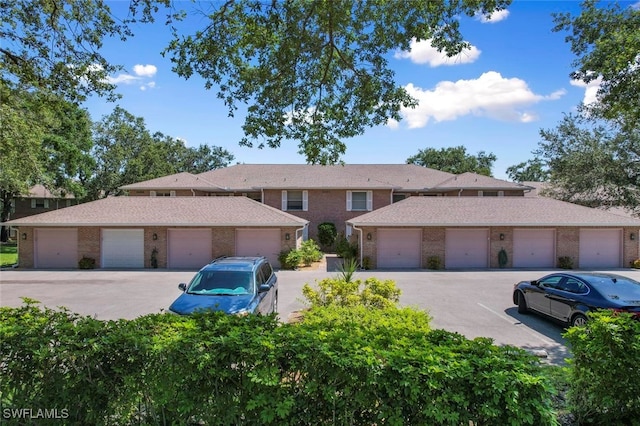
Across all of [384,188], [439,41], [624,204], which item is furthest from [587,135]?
[439,41]

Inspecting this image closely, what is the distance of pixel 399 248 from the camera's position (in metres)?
21.5

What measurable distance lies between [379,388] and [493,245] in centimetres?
2048

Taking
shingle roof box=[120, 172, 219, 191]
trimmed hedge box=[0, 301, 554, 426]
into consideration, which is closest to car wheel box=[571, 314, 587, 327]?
trimmed hedge box=[0, 301, 554, 426]

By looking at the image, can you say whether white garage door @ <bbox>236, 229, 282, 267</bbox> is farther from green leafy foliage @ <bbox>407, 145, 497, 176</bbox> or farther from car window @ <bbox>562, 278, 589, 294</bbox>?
green leafy foliage @ <bbox>407, 145, 497, 176</bbox>

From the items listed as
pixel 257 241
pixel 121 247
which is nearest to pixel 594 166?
pixel 257 241

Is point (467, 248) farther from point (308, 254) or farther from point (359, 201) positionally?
point (359, 201)

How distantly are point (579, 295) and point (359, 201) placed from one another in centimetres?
2003

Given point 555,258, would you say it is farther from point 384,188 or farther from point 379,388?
point 379,388

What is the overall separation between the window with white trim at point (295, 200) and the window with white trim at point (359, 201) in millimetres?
3322

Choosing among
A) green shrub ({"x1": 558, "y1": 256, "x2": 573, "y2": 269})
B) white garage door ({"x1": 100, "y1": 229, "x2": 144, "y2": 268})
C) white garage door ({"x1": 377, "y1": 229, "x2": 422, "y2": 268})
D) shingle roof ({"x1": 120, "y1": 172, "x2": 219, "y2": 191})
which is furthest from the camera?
shingle roof ({"x1": 120, "y1": 172, "x2": 219, "y2": 191})

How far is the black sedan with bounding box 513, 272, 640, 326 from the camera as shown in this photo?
27.9 feet

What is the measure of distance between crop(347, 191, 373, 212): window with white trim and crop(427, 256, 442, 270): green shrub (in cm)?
827

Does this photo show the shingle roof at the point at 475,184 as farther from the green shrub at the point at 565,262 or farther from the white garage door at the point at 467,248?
the green shrub at the point at 565,262

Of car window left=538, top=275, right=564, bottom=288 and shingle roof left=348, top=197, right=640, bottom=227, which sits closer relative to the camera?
car window left=538, top=275, right=564, bottom=288
